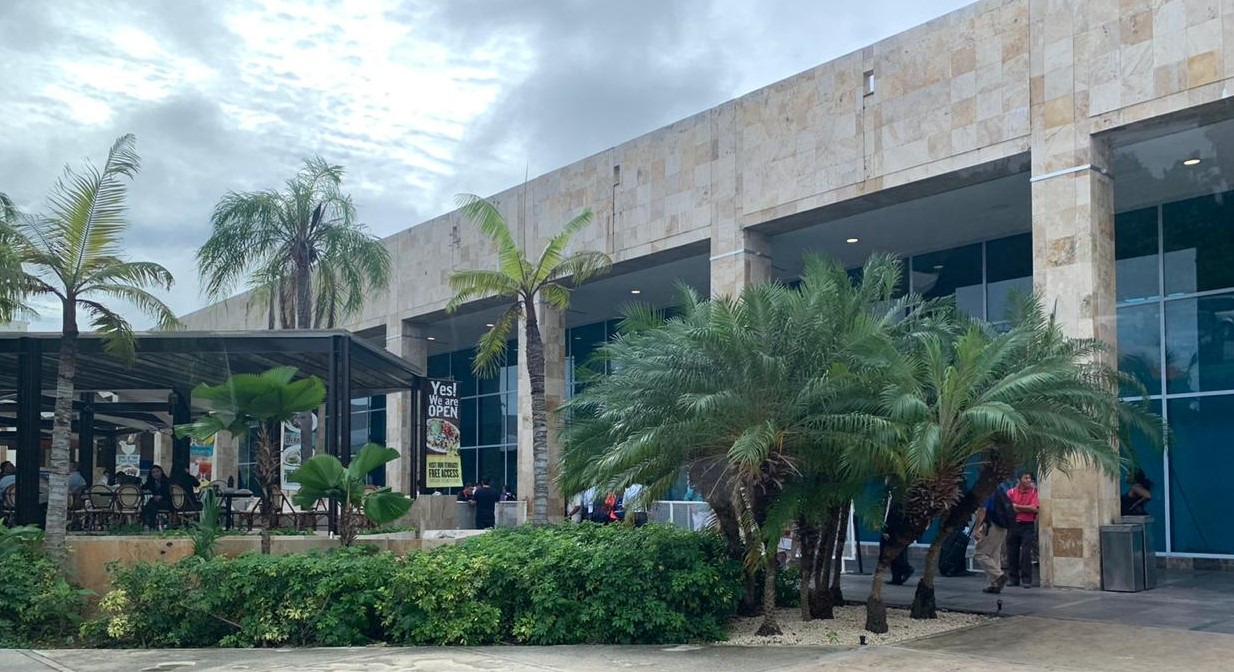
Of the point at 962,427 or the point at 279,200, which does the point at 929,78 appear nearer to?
the point at 962,427

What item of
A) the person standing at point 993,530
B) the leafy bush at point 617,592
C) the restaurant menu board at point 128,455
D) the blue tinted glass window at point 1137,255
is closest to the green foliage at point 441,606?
the leafy bush at point 617,592

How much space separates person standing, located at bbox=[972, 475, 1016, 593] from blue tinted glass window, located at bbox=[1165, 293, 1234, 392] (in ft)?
17.1

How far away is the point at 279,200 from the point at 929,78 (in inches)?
572

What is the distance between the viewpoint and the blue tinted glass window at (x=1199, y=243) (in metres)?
18.1

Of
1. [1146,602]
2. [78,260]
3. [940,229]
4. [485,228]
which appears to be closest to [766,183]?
[940,229]

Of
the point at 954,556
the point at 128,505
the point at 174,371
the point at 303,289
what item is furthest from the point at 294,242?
the point at 954,556

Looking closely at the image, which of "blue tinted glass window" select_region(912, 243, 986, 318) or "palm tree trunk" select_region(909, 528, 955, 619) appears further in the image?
"blue tinted glass window" select_region(912, 243, 986, 318)

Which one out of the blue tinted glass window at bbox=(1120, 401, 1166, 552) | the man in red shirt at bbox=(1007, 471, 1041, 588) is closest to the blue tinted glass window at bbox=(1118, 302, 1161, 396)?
the blue tinted glass window at bbox=(1120, 401, 1166, 552)

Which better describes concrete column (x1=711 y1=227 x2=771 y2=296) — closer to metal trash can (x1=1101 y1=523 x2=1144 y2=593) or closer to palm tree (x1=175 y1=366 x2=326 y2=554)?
metal trash can (x1=1101 y1=523 x2=1144 y2=593)

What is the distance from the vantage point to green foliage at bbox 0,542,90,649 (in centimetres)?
1270

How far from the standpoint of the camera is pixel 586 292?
2698 cm

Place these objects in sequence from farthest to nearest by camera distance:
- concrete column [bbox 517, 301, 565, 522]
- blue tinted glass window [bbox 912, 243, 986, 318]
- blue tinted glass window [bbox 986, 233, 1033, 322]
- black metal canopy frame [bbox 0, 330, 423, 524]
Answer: concrete column [bbox 517, 301, 565, 522], blue tinted glass window [bbox 912, 243, 986, 318], blue tinted glass window [bbox 986, 233, 1033, 322], black metal canopy frame [bbox 0, 330, 423, 524]

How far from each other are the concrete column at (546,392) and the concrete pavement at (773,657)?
550 inches

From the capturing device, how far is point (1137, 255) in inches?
754
